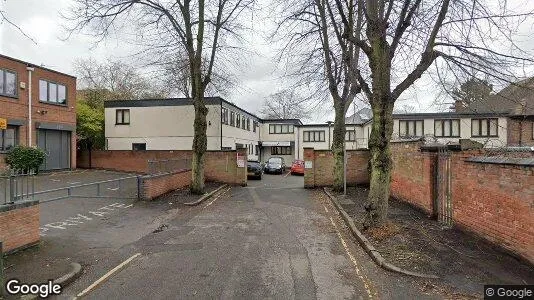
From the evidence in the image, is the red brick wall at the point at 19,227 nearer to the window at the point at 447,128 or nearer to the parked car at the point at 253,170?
the parked car at the point at 253,170

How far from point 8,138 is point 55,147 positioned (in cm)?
359

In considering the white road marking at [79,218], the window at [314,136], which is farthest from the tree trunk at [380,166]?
the window at [314,136]

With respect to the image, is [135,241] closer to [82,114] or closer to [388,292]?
[388,292]

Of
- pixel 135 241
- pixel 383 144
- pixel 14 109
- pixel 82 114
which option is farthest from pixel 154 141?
pixel 383 144

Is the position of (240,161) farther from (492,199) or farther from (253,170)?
(492,199)

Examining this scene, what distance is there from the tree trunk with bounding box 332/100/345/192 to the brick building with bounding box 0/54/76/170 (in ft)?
58.9

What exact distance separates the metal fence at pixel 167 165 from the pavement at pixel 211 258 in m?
2.78

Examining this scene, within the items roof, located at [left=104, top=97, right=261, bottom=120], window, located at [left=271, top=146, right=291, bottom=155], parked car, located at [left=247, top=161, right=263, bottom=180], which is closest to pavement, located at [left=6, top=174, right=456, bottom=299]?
parked car, located at [left=247, top=161, right=263, bottom=180]

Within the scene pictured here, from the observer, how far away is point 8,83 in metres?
20.7

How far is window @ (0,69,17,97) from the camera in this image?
20.2 metres

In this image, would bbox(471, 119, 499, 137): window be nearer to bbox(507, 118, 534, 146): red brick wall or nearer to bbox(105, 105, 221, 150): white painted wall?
bbox(507, 118, 534, 146): red brick wall

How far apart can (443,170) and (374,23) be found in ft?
14.2

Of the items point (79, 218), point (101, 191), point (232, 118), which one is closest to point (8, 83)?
point (101, 191)

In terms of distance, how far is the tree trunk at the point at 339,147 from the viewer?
691 inches
